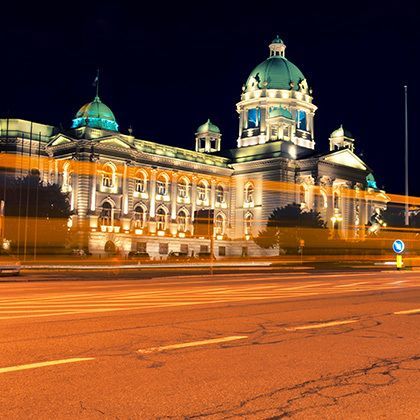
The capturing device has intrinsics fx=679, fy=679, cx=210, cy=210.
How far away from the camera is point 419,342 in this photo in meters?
9.40

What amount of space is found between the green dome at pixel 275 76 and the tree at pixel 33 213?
55.0 m

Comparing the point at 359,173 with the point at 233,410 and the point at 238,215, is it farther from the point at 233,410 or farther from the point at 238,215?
the point at 233,410

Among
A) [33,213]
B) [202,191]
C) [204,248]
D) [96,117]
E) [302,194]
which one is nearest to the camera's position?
[33,213]

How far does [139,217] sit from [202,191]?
45.1 feet

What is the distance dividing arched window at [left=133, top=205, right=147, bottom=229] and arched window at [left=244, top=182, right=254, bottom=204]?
18556 millimetres

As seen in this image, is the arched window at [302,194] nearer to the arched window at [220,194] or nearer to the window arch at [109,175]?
the arched window at [220,194]

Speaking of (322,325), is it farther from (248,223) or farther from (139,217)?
(248,223)

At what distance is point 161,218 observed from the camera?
3728 inches

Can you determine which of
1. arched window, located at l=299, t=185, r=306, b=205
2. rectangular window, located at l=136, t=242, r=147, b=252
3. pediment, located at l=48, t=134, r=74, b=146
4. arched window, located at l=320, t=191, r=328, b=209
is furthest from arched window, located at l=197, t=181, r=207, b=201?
pediment, located at l=48, t=134, r=74, b=146

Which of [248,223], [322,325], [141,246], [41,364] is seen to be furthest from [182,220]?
[41,364]

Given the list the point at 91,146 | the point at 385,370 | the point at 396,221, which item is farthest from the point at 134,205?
the point at 385,370

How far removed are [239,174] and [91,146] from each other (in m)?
29.0

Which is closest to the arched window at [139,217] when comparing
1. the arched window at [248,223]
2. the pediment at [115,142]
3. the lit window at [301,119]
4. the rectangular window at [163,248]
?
the rectangular window at [163,248]

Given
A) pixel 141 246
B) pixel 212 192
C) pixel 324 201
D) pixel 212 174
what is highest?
pixel 212 174
